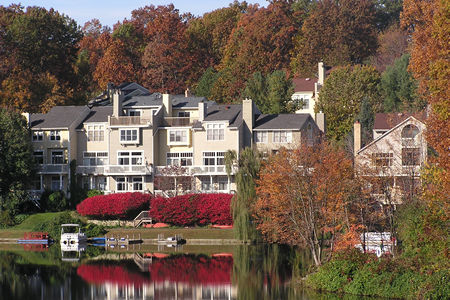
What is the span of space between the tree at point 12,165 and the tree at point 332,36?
45935mm

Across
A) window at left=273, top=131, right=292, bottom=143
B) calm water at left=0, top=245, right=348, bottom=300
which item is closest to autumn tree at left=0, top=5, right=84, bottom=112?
window at left=273, top=131, right=292, bottom=143

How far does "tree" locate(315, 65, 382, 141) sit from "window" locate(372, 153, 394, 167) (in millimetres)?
28746

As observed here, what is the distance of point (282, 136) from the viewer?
90.4 metres

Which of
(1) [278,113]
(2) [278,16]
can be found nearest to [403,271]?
(1) [278,113]

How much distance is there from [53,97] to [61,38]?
17.4 m

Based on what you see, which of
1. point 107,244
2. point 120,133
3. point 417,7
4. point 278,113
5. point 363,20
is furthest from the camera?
point 363,20

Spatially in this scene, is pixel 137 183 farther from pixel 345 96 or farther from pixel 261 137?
pixel 345 96

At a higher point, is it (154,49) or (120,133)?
(154,49)

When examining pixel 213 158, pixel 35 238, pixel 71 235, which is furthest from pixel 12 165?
pixel 213 158

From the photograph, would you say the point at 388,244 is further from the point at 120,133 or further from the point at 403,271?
the point at 120,133

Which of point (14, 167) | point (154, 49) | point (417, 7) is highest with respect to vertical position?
point (154, 49)

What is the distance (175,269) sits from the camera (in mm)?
59656

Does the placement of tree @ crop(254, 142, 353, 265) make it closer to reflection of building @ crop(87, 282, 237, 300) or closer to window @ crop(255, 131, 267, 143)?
reflection of building @ crop(87, 282, 237, 300)

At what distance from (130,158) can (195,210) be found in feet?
48.6
